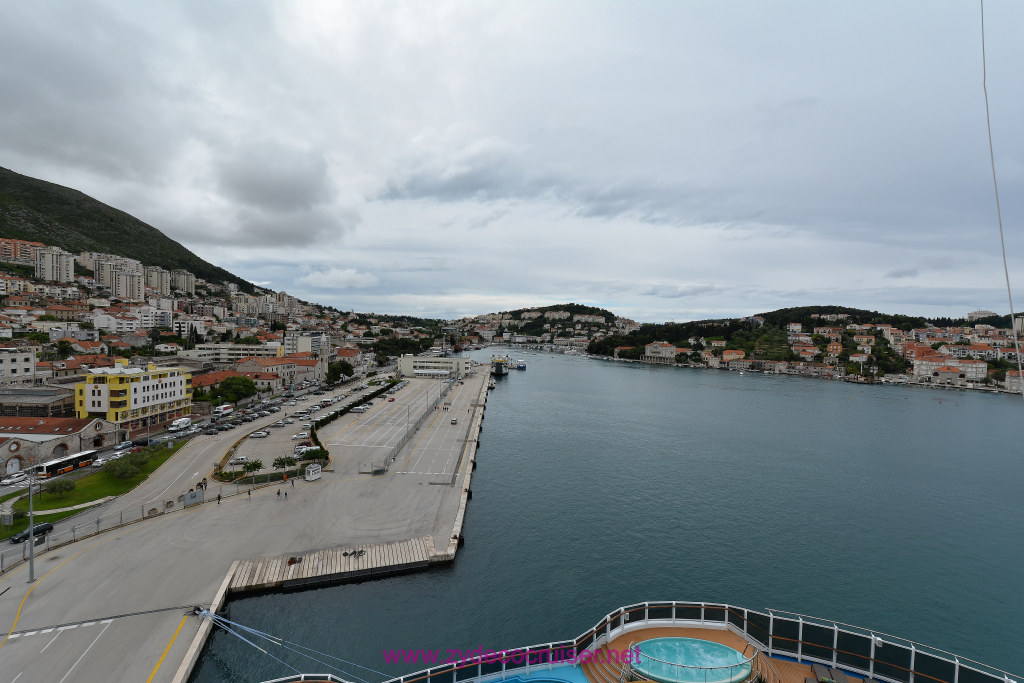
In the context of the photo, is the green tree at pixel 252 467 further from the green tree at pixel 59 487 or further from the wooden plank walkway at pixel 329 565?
the wooden plank walkway at pixel 329 565

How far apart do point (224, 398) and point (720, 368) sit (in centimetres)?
8292

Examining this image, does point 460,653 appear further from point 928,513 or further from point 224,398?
point 224,398

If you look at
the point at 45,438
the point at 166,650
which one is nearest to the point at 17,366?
the point at 45,438

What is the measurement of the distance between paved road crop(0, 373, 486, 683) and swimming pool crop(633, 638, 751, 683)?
24.0 feet

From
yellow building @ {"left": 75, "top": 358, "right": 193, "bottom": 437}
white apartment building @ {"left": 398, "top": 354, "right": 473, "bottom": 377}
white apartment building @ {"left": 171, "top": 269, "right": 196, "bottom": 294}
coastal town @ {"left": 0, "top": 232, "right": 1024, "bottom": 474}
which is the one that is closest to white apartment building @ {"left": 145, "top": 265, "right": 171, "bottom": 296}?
coastal town @ {"left": 0, "top": 232, "right": 1024, "bottom": 474}

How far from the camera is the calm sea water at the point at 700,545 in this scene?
10.2 meters

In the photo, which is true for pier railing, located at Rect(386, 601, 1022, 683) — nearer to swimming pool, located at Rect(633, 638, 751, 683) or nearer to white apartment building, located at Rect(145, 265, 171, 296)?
swimming pool, located at Rect(633, 638, 751, 683)

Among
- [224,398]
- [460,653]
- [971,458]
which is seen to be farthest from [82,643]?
[971,458]

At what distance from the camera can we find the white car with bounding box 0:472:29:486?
15.5 meters

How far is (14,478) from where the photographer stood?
16.0 meters

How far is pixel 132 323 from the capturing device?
56094mm

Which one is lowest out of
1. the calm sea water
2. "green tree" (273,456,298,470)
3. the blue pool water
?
the calm sea water

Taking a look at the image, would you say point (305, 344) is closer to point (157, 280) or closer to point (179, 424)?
point (179, 424)

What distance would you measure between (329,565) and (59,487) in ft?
31.7
